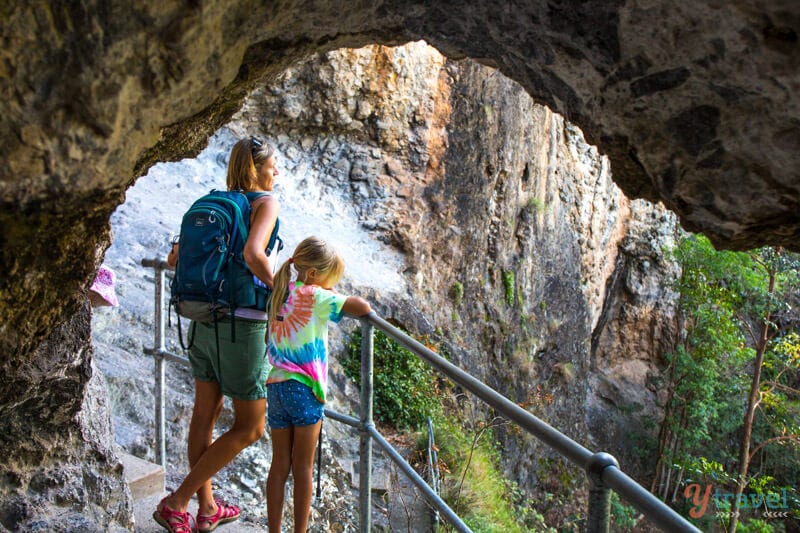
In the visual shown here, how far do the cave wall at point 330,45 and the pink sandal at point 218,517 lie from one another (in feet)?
3.36

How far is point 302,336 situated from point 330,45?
1079 millimetres

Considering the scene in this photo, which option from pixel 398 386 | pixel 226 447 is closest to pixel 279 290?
pixel 226 447

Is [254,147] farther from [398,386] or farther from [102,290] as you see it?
[398,386]

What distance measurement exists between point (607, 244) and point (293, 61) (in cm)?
1787

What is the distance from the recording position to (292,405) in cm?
274

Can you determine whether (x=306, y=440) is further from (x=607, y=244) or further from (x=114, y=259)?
(x=607, y=244)

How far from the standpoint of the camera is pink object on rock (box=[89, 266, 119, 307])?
3.01 metres

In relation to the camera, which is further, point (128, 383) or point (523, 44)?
point (128, 383)

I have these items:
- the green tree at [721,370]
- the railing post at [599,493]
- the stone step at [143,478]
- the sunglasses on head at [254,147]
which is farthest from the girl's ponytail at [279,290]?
the green tree at [721,370]

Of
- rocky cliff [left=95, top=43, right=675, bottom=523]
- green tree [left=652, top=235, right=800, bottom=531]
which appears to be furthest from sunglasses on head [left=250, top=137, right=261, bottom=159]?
green tree [left=652, top=235, right=800, bottom=531]

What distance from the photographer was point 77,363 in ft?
8.29

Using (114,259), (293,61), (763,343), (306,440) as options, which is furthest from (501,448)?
(293,61)

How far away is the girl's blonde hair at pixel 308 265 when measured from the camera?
2.75m

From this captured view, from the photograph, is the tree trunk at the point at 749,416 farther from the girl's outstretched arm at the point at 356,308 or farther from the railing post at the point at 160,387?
the girl's outstretched arm at the point at 356,308
